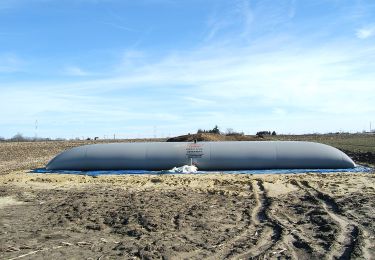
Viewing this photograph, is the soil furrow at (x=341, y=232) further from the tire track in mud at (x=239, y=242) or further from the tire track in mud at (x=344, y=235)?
the tire track in mud at (x=239, y=242)

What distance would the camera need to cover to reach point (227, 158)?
16953 millimetres

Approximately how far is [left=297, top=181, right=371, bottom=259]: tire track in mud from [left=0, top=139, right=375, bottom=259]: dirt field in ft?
0.05

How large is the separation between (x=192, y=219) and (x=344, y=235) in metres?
2.74

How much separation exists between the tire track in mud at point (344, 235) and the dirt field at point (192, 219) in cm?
1

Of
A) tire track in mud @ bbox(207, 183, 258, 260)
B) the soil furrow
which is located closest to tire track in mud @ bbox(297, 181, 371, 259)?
the soil furrow

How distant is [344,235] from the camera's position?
6.75 meters

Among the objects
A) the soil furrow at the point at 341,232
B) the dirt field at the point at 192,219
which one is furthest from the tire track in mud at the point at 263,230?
the soil furrow at the point at 341,232

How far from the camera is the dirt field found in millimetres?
6191

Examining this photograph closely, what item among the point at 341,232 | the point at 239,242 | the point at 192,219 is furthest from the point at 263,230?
the point at 192,219

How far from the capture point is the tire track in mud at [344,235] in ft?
19.2

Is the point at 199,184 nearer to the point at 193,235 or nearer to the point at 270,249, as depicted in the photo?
the point at 193,235

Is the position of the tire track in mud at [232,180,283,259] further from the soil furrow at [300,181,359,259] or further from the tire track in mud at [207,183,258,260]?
the soil furrow at [300,181,359,259]

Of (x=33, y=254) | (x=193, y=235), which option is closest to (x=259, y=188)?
(x=193, y=235)

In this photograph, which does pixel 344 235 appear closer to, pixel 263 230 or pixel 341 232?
pixel 341 232
